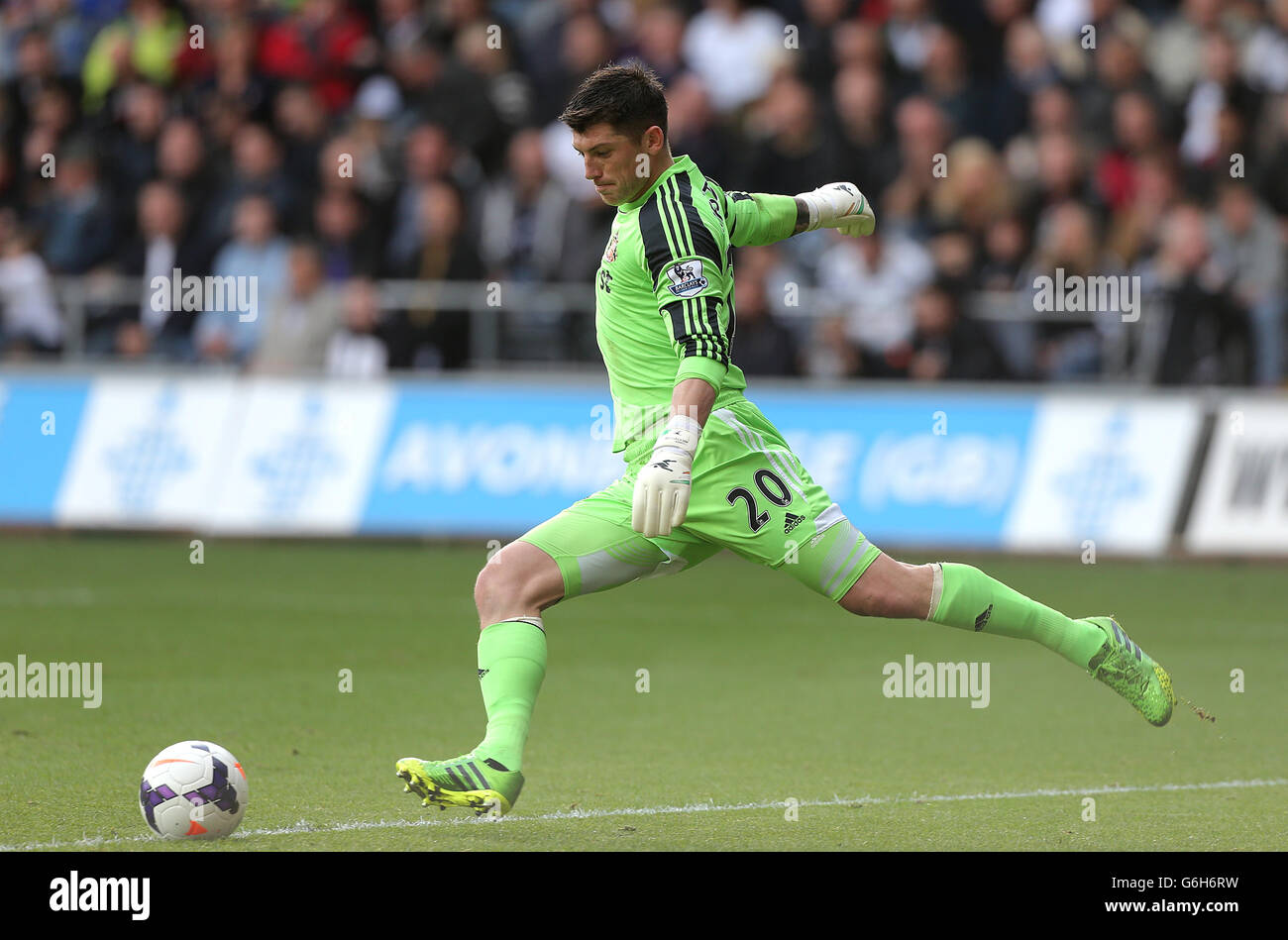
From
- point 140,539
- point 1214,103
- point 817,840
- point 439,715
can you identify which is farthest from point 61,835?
point 1214,103

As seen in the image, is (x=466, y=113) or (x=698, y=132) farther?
(x=466, y=113)

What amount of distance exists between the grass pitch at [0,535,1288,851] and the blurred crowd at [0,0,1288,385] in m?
2.66

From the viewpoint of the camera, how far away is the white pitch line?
20.8 ft

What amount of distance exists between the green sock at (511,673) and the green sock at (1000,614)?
4.47 feet

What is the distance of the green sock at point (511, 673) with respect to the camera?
6.38 metres

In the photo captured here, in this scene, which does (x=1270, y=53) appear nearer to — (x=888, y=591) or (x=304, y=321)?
(x=304, y=321)

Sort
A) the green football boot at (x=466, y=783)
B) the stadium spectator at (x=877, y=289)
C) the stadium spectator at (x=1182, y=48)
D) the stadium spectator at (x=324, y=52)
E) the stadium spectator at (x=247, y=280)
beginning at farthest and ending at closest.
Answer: the stadium spectator at (x=324, y=52)
the stadium spectator at (x=1182, y=48)
the stadium spectator at (x=247, y=280)
the stadium spectator at (x=877, y=289)
the green football boot at (x=466, y=783)

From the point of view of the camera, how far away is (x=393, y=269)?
59.8ft

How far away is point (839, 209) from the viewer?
720 centimetres

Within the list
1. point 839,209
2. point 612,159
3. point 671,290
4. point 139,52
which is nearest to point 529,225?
point 139,52

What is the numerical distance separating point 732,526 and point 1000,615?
1.08m

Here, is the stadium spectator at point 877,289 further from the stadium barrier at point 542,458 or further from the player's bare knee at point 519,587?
the player's bare knee at point 519,587

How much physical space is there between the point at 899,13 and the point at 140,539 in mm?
8205

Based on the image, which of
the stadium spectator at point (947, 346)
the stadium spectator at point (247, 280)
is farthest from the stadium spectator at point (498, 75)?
the stadium spectator at point (947, 346)
